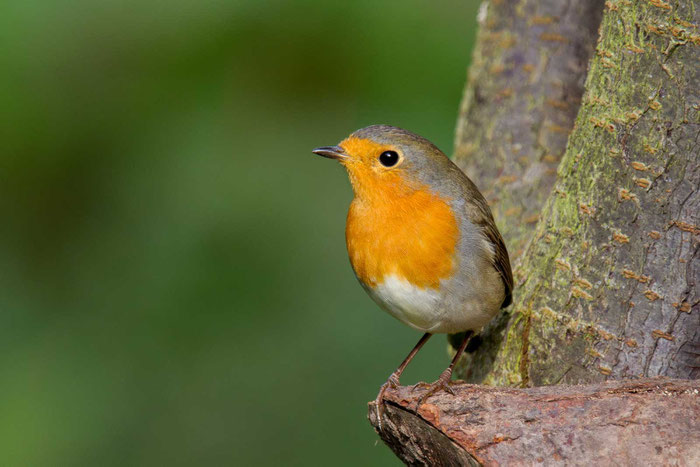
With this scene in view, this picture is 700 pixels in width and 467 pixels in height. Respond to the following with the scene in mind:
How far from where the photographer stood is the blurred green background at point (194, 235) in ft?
13.7

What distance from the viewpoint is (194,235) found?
177 inches

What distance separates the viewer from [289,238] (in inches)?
183

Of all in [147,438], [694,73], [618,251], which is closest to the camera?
[694,73]

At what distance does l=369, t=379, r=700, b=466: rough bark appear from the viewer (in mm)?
2195

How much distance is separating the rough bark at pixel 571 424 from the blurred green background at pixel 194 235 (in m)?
1.94

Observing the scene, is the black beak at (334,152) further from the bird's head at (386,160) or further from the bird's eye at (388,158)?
the bird's eye at (388,158)

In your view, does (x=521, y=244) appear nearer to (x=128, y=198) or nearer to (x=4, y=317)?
(x=128, y=198)

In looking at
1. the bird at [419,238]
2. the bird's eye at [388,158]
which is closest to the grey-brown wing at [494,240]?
the bird at [419,238]

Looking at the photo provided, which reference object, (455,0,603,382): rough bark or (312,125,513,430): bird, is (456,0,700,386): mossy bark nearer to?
(312,125,513,430): bird

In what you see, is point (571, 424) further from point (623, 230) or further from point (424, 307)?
point (424, 307)

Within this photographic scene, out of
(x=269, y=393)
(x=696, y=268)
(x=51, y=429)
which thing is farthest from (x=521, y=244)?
(x=51, y=429)

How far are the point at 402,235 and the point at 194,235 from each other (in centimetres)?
177

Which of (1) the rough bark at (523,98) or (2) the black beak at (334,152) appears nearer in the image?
(2) the black beak at (334,152)

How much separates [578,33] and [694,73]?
1.58 m
